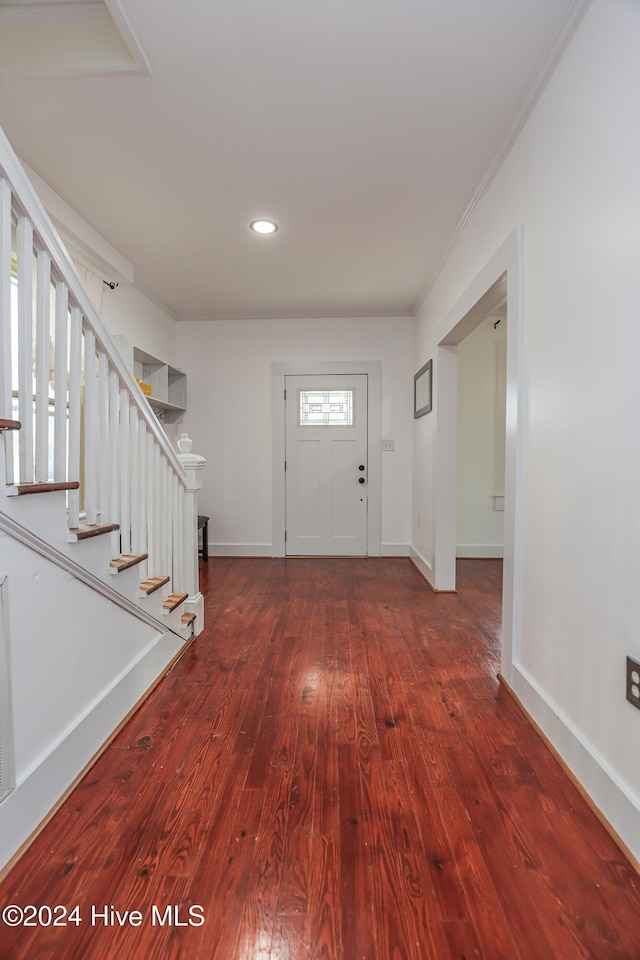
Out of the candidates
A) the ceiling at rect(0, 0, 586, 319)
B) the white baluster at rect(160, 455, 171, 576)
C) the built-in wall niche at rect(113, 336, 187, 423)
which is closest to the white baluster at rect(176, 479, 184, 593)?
the white baluster at rect(160, 455, 171, 576)

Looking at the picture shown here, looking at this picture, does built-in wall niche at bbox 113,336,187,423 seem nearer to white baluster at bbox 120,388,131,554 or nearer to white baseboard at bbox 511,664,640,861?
white baluster at bbox 120,388,131,554

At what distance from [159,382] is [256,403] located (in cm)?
98

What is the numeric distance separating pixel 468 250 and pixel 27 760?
123 inches

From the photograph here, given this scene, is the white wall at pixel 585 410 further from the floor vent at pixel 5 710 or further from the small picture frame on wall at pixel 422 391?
the small picture frame on wall at pixel 422 391

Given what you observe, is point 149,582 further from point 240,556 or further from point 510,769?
point 240,556

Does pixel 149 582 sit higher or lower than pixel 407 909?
higher

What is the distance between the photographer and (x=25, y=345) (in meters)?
1.29

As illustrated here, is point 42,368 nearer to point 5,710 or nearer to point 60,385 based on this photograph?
point 60,385

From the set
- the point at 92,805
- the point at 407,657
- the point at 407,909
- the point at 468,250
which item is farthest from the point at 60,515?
the point at 468,250

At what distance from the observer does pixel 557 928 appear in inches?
39.7

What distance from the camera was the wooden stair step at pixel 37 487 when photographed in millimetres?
1213

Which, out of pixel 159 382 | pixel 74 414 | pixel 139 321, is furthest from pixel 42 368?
pixel 159 382

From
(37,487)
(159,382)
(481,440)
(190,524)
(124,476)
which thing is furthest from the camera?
(481,440)

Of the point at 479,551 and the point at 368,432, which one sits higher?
the point at 368,432
